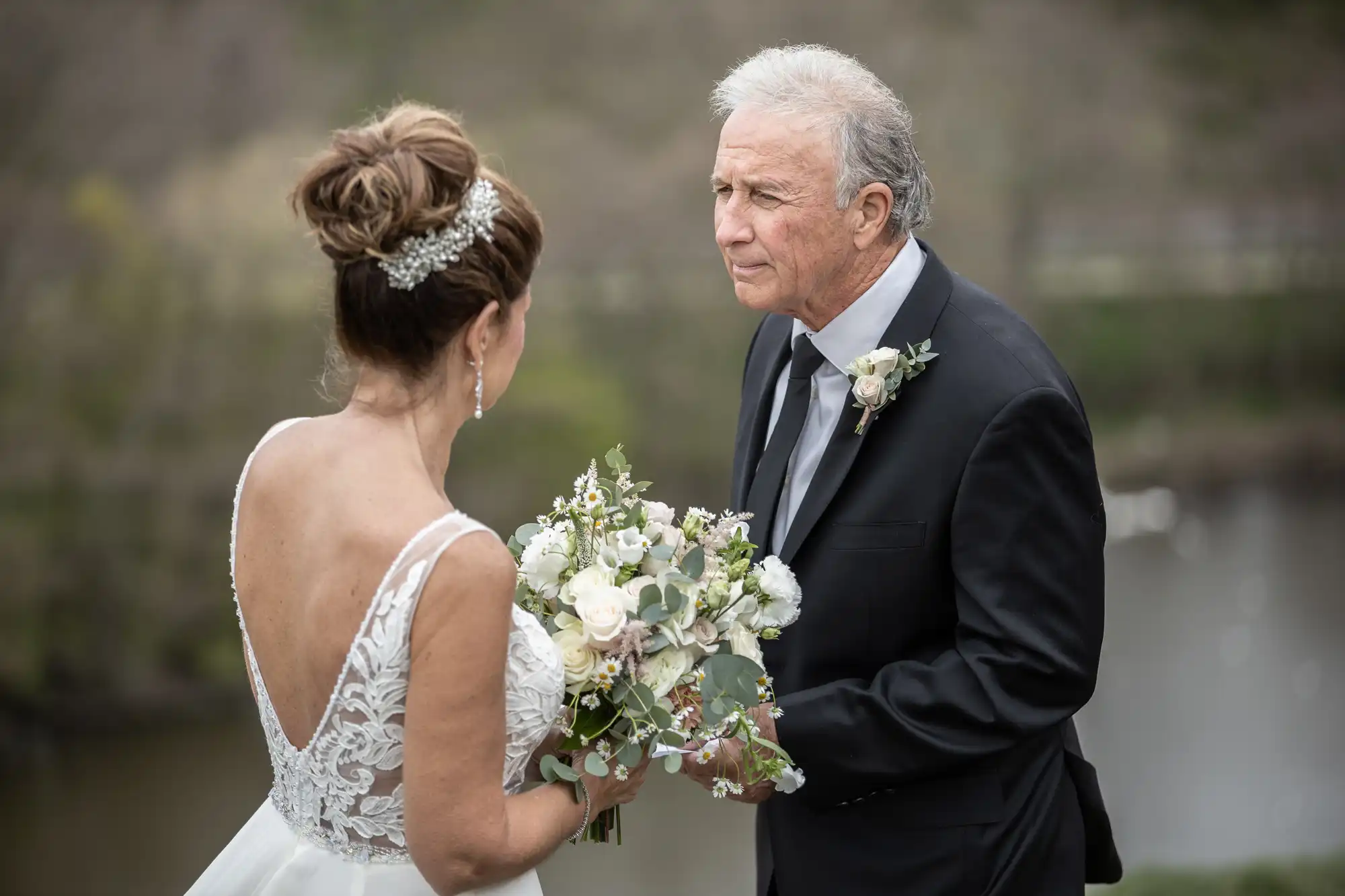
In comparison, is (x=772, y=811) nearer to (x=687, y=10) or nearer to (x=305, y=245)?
(x=305, y=245)

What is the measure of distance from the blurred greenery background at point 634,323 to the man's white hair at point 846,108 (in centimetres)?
347

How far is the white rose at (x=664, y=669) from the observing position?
209 centimetres

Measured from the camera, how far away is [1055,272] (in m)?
9.38

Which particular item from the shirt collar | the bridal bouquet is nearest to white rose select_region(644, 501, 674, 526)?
the bridal bouquet

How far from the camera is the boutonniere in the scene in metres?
2.30

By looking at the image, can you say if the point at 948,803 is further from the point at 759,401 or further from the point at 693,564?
the point at 759,401

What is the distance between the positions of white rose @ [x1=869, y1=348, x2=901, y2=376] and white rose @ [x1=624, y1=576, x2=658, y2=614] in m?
0.54

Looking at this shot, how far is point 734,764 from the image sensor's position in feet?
7.53

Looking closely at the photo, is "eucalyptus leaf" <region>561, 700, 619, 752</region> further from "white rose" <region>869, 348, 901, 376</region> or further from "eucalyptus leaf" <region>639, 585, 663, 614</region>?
"white rose" <region>869, 348, 901, 376</region>

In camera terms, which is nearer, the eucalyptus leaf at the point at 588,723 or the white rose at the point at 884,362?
the eucalyptus leaf at the point at 588,723

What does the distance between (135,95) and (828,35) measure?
420cm

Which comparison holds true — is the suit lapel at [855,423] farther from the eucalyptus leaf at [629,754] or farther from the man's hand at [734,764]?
the eucalyptus leaf at [629,754]

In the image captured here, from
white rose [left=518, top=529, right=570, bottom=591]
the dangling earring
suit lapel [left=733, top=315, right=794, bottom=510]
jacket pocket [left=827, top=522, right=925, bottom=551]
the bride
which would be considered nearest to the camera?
the bride

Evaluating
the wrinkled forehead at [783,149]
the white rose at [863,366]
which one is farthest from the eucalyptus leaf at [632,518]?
the wrinkled forehead at [783,149]
